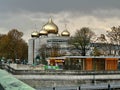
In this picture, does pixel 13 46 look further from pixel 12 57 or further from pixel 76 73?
pixel 76 73

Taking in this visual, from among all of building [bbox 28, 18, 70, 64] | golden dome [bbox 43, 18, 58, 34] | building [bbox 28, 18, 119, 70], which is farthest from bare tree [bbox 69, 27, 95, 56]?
golden dome [bbox 43, 18, 58, 34]

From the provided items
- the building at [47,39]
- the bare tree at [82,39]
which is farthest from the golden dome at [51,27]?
the bare tree at [82,39]

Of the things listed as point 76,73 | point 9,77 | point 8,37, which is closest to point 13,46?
point 8,37

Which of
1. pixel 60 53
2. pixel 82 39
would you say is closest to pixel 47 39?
pixel 60 53

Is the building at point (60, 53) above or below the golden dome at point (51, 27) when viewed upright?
below

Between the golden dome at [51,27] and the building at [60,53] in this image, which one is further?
the golden dome at [51,27]

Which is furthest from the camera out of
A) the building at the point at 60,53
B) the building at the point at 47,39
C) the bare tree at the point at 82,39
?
the building at the point at 47,39

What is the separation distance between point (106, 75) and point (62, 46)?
76356 mm

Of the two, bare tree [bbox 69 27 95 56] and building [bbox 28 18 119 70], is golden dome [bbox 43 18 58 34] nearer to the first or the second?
building [bbox 28 18 119 70]

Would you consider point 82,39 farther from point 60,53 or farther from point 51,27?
point 51,27

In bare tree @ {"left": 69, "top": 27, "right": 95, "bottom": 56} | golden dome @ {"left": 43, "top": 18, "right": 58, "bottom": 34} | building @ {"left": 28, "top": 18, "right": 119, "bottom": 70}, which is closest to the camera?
building @ {"left": 28, "top": 18, "right": 119, "bottom": 70}

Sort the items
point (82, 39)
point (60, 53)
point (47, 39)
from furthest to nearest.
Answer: point (47, 39), point (60, 53), point (82, 39)

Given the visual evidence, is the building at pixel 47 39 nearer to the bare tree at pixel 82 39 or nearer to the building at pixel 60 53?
the building at pixel 60 53

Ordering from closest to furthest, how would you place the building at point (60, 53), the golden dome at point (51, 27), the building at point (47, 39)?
the building at point (60, 53)
the building at point (47, 39)
the golden dome at point (51, 27)
